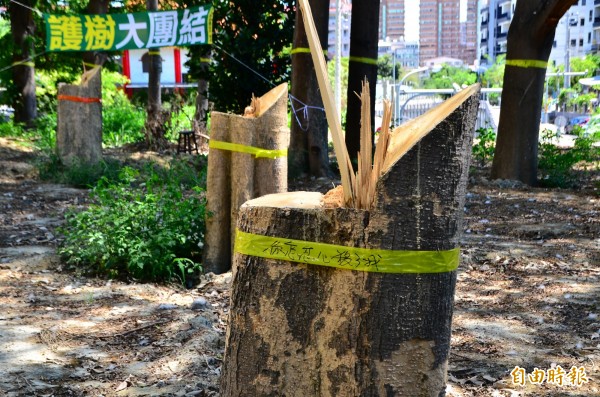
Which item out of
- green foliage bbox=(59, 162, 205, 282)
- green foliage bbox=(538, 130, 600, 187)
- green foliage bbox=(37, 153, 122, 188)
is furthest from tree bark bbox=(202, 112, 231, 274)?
green foliage bbox=(538, 130, 600, 187)

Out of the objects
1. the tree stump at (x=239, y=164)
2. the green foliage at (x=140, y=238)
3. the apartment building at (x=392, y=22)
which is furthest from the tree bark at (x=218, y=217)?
the apartment building at (x=392, y=22)

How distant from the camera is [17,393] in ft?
11.6

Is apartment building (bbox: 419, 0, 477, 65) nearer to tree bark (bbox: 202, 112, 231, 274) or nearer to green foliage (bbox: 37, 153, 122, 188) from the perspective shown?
green foliage (bbox: 37, 153, 122, 188)

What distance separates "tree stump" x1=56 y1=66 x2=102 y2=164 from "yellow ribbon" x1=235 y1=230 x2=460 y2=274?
8.56m

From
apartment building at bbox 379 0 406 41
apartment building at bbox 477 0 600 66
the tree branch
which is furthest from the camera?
apartment building at bbox 379 0 406 41

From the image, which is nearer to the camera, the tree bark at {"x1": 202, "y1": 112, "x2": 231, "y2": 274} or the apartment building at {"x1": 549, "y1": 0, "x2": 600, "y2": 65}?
the tree bark at {"x1": 202, "y1": 112, "x2": 231, "y2": 274}

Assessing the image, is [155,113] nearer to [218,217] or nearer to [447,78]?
[218,217]

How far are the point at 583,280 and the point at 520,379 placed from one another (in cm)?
214

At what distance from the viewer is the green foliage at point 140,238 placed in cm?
566

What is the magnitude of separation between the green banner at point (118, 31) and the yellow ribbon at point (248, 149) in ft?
22.4

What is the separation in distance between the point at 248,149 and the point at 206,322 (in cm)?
153

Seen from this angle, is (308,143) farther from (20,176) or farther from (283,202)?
(283,202)

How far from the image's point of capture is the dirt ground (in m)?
3.74

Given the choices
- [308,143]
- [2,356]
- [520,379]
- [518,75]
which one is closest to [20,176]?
[308,143]
